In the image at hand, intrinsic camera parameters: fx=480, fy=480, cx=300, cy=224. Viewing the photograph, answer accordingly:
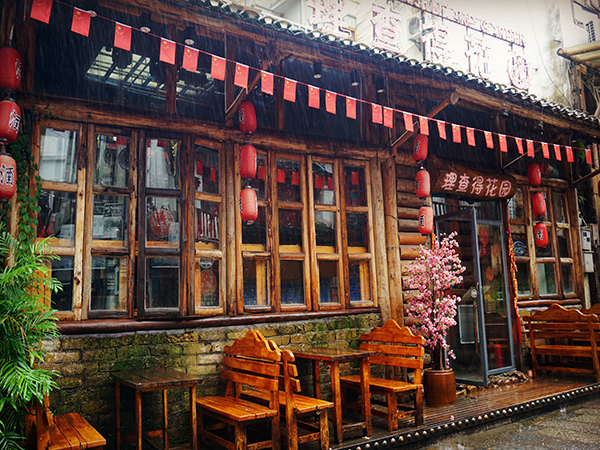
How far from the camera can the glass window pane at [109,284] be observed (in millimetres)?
5383

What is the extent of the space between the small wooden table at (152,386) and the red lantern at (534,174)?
25.4ft

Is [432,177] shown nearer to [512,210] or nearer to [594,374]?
[512,210]

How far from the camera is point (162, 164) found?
19.5 feet

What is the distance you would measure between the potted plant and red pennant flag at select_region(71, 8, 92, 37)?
5223 millimetres

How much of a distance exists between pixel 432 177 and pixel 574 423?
4.07 m

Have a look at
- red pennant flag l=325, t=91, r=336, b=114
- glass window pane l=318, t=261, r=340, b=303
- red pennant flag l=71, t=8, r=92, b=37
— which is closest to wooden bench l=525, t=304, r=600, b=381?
glass window pane l=318, t=261, r=340, b=303

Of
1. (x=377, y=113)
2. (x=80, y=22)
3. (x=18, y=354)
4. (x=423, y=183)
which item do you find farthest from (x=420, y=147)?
(x=18, y=354)

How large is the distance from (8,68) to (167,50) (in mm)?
1556

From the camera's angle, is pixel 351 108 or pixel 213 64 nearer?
pixel 213 64

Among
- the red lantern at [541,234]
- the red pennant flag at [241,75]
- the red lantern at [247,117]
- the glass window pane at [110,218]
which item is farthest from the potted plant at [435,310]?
the glass window pane at [110,218]

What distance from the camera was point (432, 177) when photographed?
26.4 ft

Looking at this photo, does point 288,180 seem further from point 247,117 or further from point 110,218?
point 110,218

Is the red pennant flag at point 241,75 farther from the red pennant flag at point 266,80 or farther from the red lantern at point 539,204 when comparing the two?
the red lantern at point 539,204

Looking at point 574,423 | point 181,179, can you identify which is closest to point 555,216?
point 574,423
